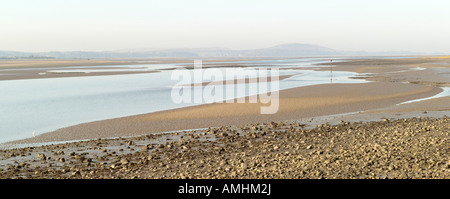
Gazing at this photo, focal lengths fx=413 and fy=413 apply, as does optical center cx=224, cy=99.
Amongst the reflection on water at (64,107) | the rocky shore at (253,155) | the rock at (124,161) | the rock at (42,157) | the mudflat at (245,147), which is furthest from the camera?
the reflection on water at (64,107)


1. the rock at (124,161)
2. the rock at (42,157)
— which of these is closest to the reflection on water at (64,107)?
the rock at (42,157)

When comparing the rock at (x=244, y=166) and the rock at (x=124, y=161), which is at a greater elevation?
the rock at (x=244, y=166)

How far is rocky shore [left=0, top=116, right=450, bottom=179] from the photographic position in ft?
27.0

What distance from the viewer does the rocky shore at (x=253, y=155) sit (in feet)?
27.0

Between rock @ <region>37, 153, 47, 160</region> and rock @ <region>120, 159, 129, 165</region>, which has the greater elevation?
rock @ <region>120, 159, 129, 165</region>

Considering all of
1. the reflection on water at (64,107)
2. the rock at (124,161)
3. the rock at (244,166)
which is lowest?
the reflection on water at (64,107)

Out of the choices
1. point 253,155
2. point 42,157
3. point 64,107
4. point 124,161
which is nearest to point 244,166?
point 253,155

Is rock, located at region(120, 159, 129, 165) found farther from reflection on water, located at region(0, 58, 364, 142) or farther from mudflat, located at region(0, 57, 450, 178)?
reflection on water, located at region(0, 58, 364, 142)

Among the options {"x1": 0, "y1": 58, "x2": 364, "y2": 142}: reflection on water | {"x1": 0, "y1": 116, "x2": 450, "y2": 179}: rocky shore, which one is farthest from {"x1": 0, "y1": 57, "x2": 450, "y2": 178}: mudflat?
{"x1": 0, "y1": 58, "x2": 364, "y2": 142}: reflection on water

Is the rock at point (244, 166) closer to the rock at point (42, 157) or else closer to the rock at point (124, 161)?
the rock at point (124, 161)

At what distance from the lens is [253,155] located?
1009 cm
